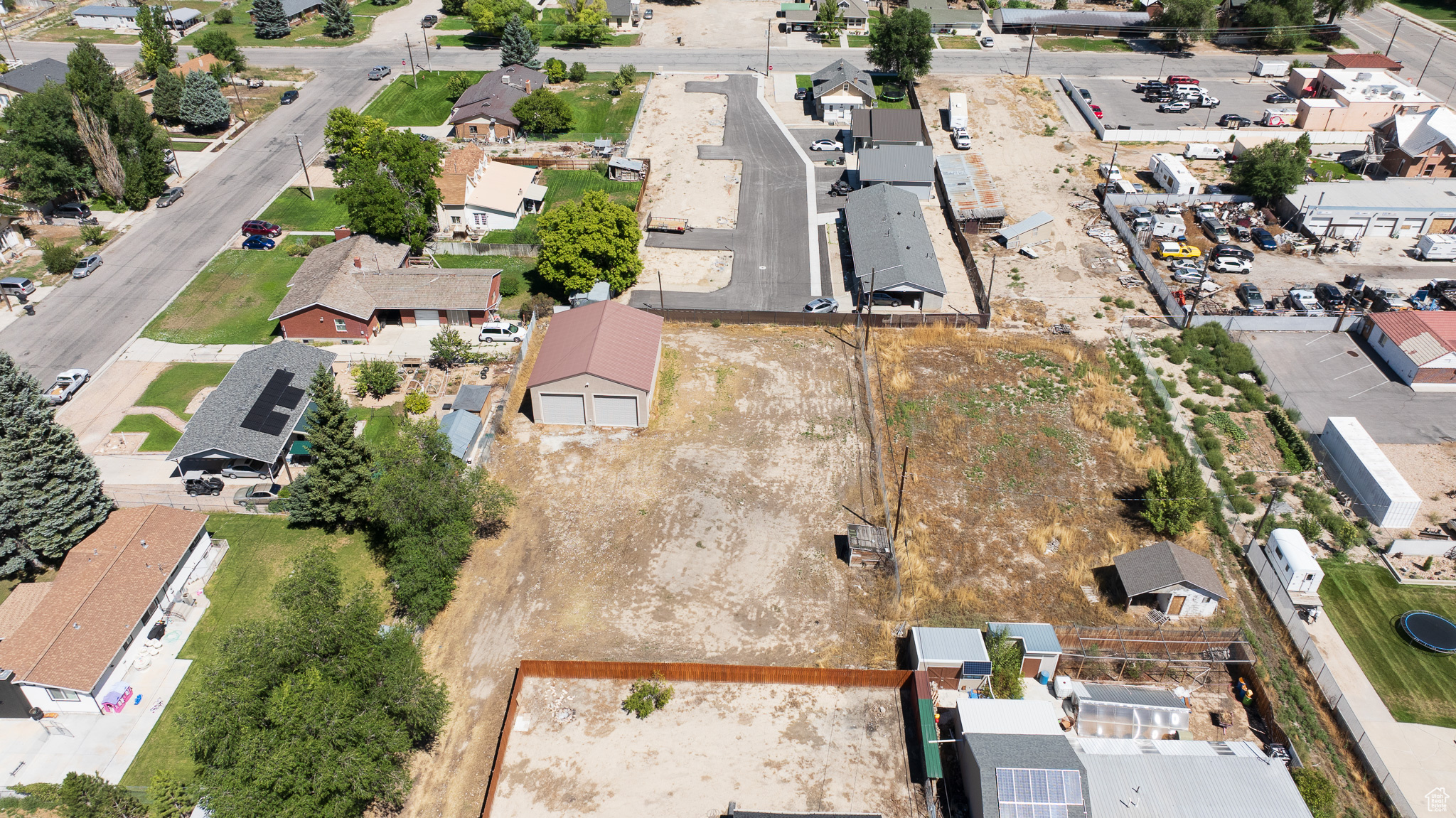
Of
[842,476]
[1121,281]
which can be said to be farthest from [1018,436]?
[1121,281]

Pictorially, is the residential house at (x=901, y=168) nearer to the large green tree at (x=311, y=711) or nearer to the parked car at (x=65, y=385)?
the large green tree at (x=311, y=711)

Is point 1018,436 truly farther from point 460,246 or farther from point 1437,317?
point 460,246

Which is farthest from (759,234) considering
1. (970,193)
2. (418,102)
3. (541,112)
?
(418,102)

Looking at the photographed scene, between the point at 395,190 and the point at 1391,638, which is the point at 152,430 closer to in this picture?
the point at 395,190

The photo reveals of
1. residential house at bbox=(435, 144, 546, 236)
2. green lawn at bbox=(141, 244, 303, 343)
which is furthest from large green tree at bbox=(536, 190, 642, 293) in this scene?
green lawn at bbox=(141, 244, 303, 343)

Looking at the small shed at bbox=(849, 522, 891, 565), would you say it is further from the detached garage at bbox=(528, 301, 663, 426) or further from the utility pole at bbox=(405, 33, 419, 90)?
the utility pole at bbox=(405, 33, 419, 90)

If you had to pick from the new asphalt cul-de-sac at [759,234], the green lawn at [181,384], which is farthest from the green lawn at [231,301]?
the new asphalt cul-de-sac at [759,234]
